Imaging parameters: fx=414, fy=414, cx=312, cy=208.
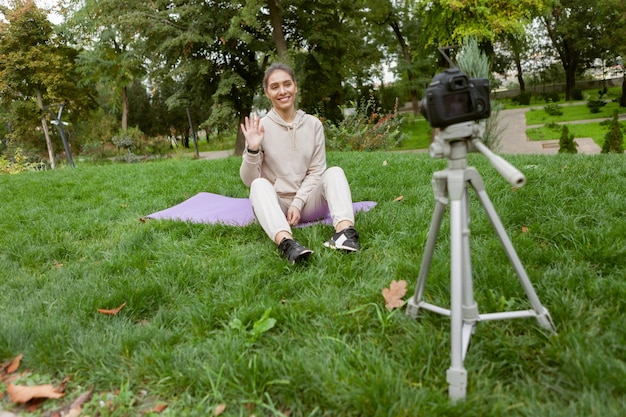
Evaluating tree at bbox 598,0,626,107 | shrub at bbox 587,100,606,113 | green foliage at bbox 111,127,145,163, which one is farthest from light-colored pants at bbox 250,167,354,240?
shrub at bbox 587,100,606,113

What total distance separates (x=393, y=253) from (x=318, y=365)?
1.11 m

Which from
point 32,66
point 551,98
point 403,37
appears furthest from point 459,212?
point 551,98

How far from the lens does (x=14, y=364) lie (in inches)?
65.2

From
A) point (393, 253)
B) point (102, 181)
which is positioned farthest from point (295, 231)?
point (102, 181)

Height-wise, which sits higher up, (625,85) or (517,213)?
(625,85)

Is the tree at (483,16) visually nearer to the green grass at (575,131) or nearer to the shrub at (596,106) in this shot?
the green grass at (575,131)

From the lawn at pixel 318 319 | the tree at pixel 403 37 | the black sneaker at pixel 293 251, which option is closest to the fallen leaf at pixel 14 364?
the lawn at pixel 318 319

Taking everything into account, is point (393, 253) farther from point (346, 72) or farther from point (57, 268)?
point (346, 72)

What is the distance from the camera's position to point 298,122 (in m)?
3.06

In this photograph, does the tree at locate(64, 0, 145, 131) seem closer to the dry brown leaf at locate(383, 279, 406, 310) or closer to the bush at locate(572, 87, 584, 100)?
the dry brown leaf at locate(383, 279, 406, 310)

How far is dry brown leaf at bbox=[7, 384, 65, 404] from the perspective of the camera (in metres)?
1.47

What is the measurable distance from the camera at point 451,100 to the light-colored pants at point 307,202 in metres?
→ 1.45

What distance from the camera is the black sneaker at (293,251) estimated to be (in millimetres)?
2318

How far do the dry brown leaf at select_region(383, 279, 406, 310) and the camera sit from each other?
861 mm
